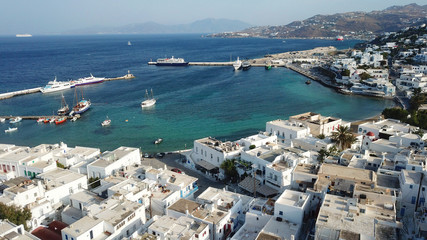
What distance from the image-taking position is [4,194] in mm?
24203

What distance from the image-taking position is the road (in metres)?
30.7

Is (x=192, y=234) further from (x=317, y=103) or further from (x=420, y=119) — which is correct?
(x=317, y=103)

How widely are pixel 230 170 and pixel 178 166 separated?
7.87 m

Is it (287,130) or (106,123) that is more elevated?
(287,130)

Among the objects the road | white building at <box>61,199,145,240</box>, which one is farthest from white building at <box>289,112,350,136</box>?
white building at <box>61,199,145,240</box>

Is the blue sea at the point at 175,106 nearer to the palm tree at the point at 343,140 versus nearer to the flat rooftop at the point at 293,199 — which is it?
the palm tree at the point at 343,140

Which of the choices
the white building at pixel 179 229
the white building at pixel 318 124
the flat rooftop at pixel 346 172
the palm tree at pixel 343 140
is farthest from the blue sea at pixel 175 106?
the white building at pixel 179 229

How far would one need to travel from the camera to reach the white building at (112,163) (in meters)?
30.2

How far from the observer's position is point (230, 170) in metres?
30.5

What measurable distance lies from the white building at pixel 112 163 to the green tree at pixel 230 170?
9688mm

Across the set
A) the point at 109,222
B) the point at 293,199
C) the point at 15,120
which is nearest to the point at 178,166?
the point at 109,222

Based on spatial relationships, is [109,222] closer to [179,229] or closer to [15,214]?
[179,229]

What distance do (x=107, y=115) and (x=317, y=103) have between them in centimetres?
4277

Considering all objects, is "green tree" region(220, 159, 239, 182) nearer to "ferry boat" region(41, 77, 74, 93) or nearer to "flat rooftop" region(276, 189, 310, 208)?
"flat rooftop" region(276, 189, 310, 208)
